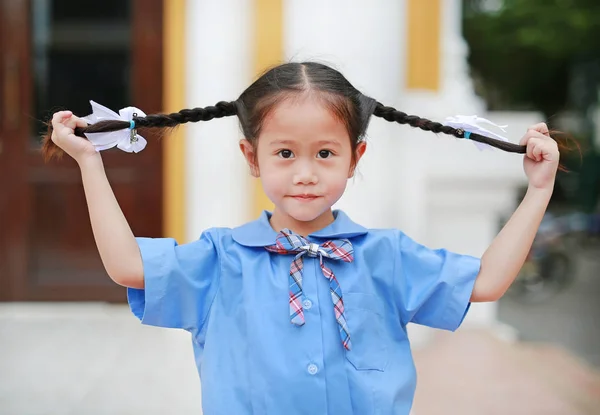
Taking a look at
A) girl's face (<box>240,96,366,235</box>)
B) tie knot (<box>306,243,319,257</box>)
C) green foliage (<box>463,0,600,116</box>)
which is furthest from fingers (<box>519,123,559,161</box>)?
green foliage (<box>463,0,600,116</box>)

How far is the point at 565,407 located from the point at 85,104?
2911mm

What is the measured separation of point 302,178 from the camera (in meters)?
1.56

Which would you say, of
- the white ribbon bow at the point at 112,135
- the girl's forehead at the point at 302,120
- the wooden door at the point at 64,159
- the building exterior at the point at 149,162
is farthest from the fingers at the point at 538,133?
the wooden door at the point at 64,159

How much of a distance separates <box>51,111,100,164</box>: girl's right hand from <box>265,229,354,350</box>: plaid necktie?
1.32ft

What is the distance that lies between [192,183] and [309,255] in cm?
247

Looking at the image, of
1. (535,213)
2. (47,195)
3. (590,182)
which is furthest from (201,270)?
(590,182)

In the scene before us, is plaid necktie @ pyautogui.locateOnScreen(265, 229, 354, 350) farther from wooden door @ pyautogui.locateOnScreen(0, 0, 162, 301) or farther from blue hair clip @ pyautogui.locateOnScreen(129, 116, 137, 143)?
wooden door @ pyautogui.locateOnScreen(0, 0, 162, 301)

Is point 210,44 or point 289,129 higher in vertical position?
point 210,44

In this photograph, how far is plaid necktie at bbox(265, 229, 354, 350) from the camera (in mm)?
1581

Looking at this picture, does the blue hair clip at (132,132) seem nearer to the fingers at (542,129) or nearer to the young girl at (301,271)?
the young girl at (301,271)

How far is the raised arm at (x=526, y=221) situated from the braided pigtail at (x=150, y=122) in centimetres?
62

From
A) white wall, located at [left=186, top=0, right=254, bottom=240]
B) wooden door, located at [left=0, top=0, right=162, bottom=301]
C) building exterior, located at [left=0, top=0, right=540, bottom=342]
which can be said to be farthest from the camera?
wooden door, located at [left=0, top=0, right=162, bottom=301]

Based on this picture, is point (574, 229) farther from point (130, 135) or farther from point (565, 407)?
point (130, 135)

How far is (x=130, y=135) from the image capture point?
1.65 m
